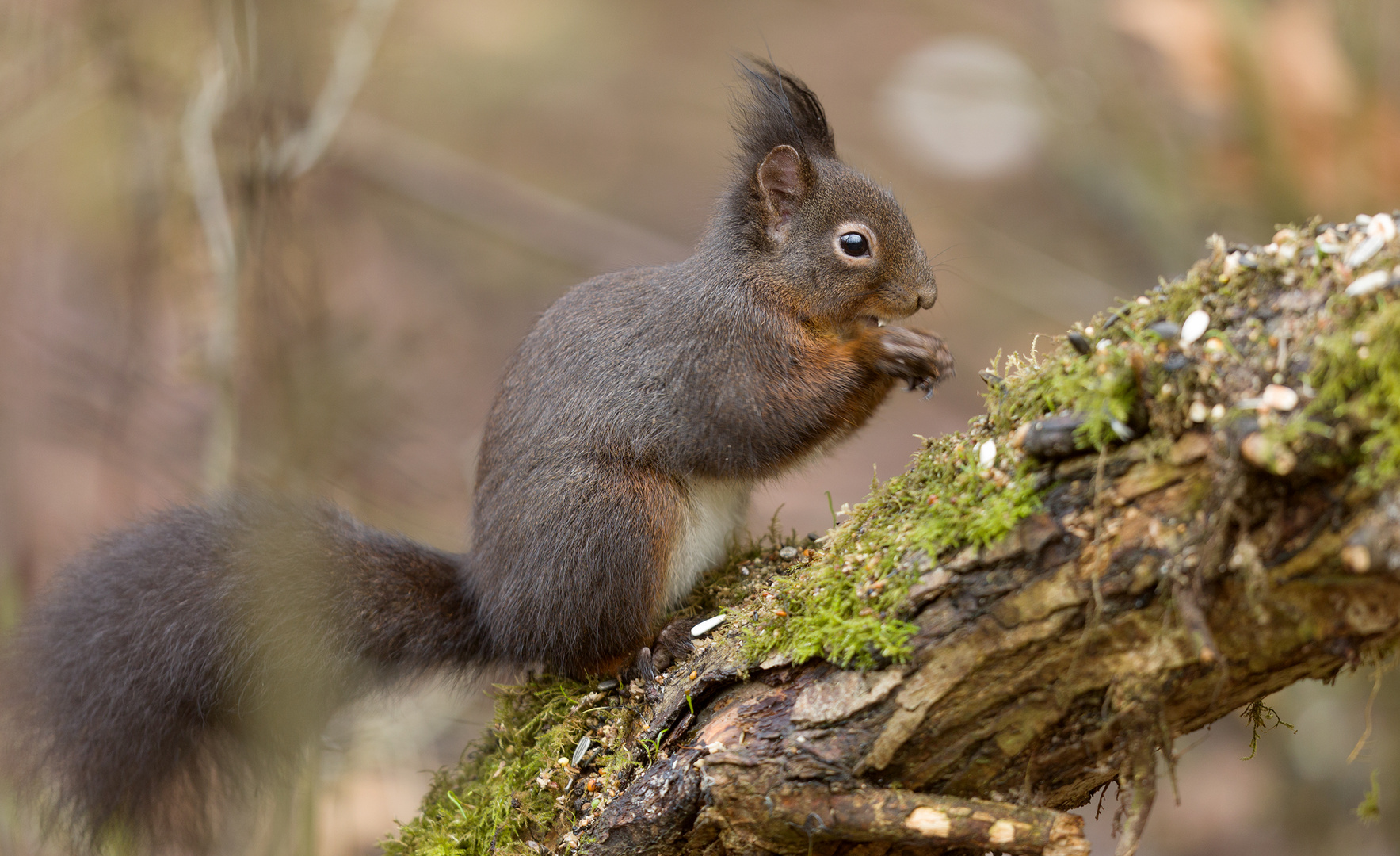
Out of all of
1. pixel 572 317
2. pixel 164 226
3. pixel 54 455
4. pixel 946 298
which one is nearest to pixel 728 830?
pixel 572 317

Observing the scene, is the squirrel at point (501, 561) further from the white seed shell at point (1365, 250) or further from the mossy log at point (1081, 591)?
the white seed shell at point (1365, 250)

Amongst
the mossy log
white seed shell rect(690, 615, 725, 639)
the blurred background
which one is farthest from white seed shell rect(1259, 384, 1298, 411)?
the blurred background

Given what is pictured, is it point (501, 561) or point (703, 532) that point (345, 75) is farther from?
point (703, 532)

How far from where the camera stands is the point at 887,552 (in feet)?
7.28

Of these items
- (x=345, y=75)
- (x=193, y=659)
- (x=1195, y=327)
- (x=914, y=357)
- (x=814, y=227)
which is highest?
(x=345, y=75)

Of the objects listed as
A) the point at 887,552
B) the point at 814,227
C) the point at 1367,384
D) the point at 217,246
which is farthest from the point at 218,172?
the point at 1367,384

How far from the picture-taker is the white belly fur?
304 centimetres

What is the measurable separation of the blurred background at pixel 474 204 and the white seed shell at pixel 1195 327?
1.51 m

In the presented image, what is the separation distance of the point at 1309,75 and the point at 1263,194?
61 cm

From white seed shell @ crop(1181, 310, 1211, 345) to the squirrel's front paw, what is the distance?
3.47 feet

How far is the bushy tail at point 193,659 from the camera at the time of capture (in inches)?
115

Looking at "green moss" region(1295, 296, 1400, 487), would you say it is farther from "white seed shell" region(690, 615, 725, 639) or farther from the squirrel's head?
the squirrel's head

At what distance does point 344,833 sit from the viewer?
5207 mm

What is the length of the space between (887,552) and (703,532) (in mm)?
998
